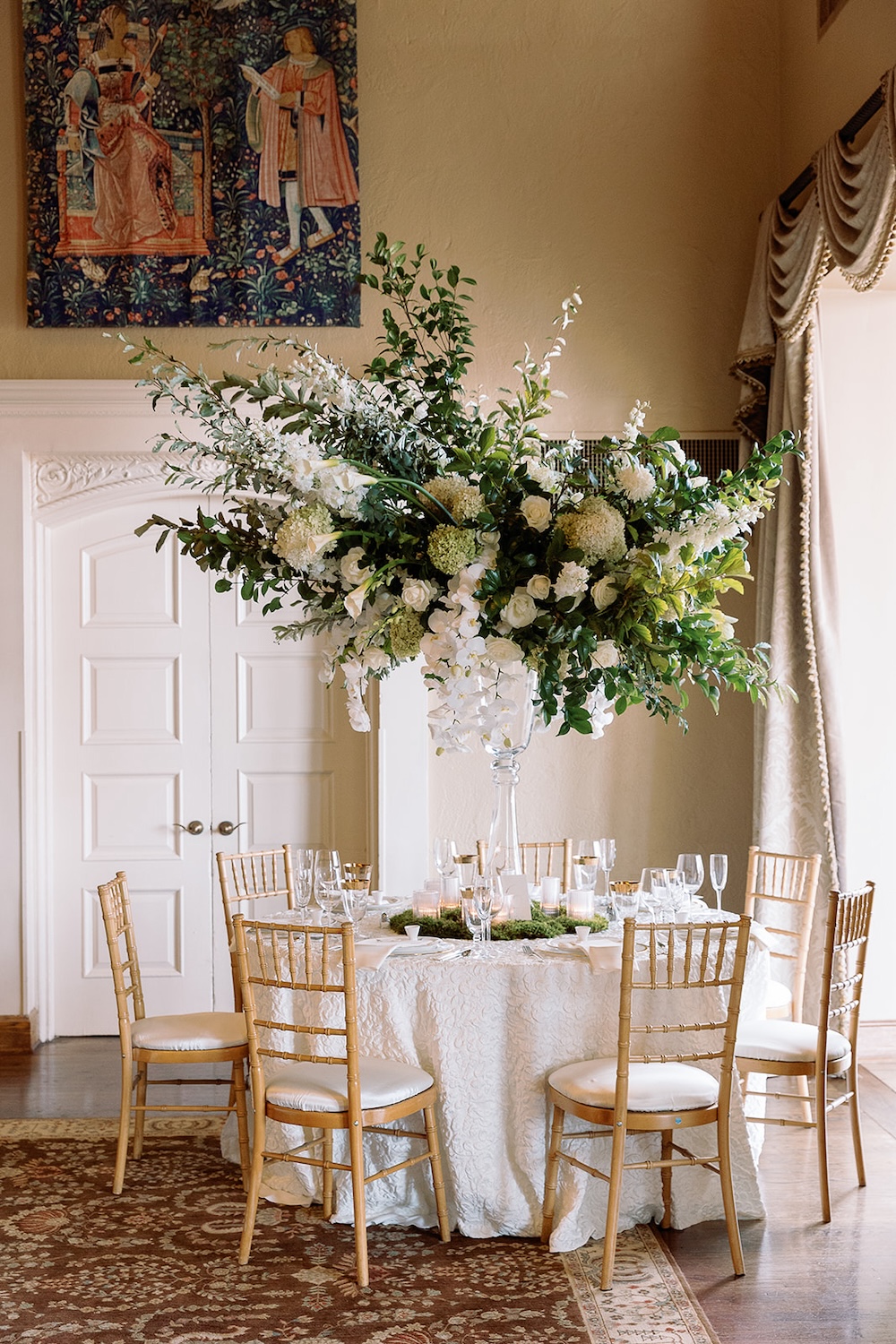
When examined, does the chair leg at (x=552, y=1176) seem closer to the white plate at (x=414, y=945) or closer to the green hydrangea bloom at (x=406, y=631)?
the white plate at (x=414, y=945)

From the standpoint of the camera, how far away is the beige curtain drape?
5.63 m

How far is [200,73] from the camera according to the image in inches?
251

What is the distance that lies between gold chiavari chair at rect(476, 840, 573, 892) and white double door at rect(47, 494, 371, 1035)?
0.92m

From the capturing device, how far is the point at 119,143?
638 centimetres

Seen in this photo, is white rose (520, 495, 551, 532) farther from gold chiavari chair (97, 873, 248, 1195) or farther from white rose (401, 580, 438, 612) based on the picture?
gold chiavari chair (97, 873, 248, 1195)

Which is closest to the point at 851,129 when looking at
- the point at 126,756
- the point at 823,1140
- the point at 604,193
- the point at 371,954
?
the point at 604,193

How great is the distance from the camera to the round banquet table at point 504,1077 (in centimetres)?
393

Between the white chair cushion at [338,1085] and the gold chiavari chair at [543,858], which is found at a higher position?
the gold chiavari chair at [543,858]

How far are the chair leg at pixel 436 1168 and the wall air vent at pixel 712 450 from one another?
141 inches

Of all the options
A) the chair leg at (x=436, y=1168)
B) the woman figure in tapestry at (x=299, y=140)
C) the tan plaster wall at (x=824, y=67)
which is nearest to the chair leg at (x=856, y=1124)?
the chair leg at (x=436, y=1168)

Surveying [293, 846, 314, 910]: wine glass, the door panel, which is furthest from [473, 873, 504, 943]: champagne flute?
the door panel

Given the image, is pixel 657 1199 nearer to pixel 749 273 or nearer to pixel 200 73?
pixel 749 273

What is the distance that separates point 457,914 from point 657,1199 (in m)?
1.14

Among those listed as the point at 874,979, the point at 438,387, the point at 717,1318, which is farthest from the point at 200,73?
the point at 717,1318
